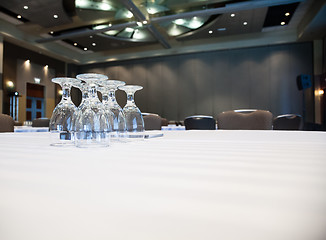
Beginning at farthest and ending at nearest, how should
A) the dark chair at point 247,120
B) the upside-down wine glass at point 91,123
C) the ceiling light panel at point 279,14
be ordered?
the ceiling light panel at point 279,14, the dark chair at point 247,120, the upside-down wine glass at point 91,123

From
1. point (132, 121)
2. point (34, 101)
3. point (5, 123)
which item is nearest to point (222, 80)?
point (34, 101)

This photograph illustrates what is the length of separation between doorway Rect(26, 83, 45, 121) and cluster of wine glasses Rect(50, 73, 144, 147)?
830 cm

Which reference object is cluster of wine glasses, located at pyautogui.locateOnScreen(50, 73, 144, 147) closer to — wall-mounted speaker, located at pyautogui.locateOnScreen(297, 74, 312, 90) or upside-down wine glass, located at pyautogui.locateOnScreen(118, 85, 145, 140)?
upside-down wine glass, located at pyautogui.locateOnScreen(118, 85, 145, 140)

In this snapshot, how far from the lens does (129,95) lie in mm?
889

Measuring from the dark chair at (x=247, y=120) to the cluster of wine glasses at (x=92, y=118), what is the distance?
1486 millimetres

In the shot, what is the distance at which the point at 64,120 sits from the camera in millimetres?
751

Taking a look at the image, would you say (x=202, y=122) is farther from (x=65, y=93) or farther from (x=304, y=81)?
(x=304, y=81)

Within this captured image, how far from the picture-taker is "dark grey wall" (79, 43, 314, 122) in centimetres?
707

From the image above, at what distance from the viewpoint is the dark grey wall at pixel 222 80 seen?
23.2ft

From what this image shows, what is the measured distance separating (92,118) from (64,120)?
159 millimetres

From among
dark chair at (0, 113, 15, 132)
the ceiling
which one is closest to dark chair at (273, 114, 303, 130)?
dark chair at (0, 113, 15, 132)

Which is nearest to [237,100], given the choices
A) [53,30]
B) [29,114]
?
[53,30]

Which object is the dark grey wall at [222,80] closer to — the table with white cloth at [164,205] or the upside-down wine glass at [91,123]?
the upside-down wine glass at [91,123]

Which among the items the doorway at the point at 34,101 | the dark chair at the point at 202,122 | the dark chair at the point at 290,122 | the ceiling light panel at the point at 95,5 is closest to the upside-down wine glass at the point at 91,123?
the dark chair at the point at 202,122
